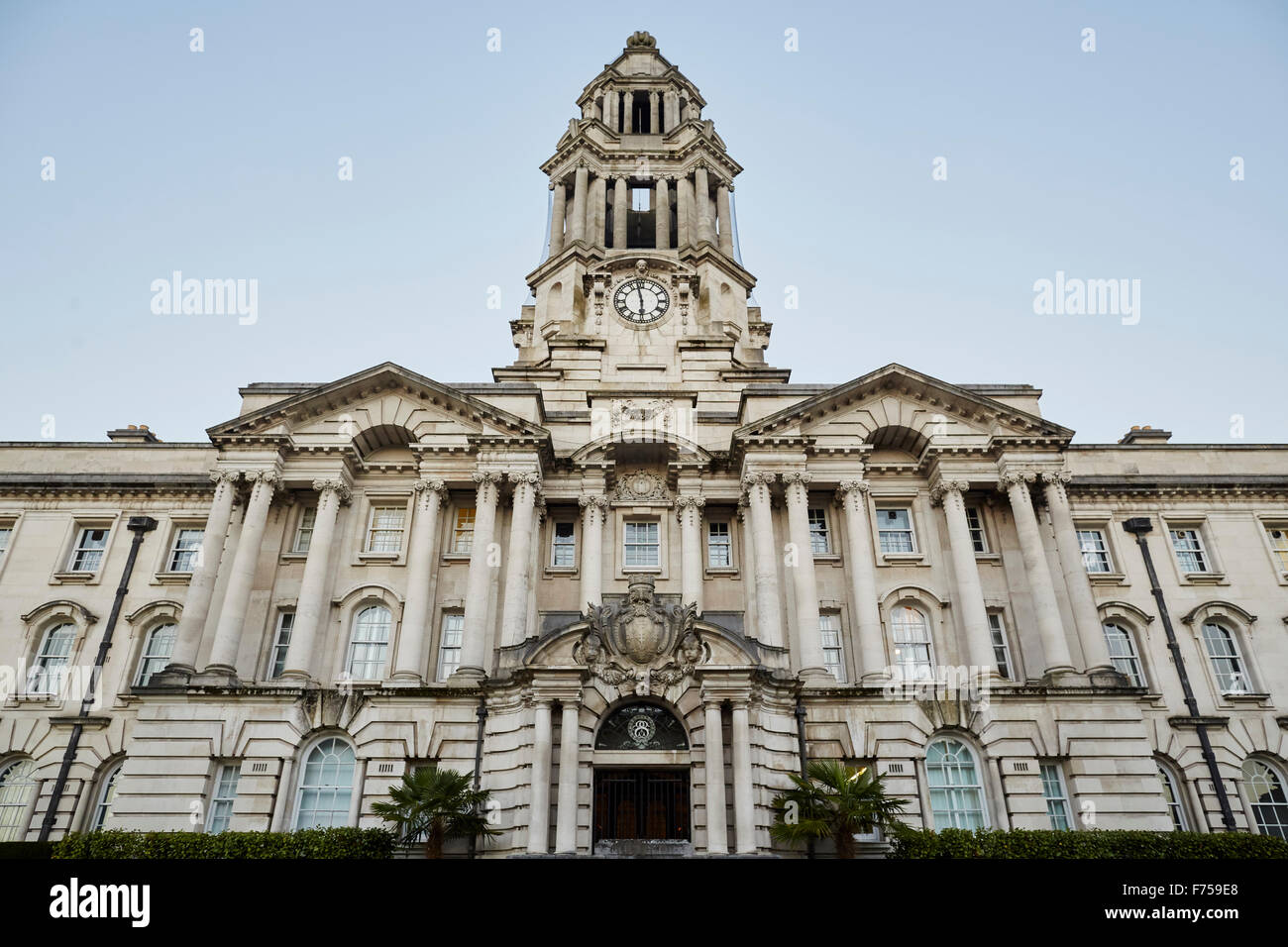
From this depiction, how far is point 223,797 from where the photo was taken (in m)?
23.6

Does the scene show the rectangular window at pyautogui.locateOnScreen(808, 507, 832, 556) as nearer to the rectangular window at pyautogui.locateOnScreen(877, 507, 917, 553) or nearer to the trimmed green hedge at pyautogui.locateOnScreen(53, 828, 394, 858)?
the rectangular window at pyautogui.locateOnScreen(877, 507, 917, 553)

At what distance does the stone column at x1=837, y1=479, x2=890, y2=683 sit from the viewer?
25594mm

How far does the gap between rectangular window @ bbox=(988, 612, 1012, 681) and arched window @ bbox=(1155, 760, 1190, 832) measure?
226 inches

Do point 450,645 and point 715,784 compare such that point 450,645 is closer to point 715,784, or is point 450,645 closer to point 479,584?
point 479,584

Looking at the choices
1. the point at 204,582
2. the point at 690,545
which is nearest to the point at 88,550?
the point at 204,582

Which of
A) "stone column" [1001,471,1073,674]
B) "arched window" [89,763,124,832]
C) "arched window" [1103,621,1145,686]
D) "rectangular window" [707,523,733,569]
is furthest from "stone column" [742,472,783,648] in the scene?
"arched window" [89,763,124,832]

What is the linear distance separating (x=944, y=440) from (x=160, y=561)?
1102 inches

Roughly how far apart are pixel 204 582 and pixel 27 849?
8497 mm

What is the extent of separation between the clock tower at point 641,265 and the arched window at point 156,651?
16.1m

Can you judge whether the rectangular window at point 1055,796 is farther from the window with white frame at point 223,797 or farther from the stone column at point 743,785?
the window with white frame at point 223,797

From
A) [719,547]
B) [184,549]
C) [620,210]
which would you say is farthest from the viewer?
[620,210]

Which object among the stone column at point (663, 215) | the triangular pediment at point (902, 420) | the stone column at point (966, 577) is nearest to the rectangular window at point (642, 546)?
the triangular pediment at point (902, 420)

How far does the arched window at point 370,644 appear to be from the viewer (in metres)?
26.6
